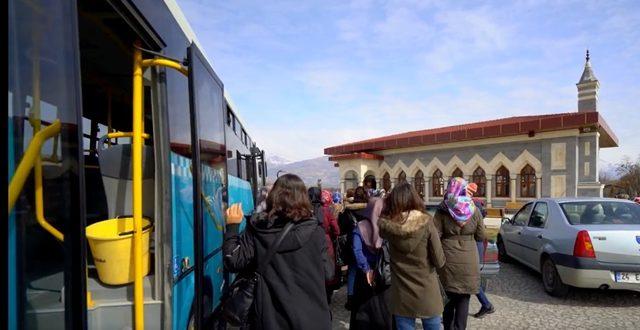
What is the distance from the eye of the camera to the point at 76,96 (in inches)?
71.8

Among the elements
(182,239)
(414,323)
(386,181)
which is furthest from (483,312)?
(386,181)

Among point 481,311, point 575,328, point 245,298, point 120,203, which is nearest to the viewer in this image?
point 245,298

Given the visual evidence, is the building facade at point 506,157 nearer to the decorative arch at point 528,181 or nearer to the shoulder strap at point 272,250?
the decorative arch at point 528,181

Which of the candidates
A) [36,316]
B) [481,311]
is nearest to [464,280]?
[481,311]

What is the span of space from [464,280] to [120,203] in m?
3.15

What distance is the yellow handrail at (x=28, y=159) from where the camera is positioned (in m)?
1.46

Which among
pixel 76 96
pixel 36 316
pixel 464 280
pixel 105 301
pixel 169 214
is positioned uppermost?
pixel 76 96

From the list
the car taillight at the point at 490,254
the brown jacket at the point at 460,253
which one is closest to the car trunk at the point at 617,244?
the car taillight at the point at 490,254

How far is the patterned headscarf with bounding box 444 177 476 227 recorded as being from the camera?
4.34m

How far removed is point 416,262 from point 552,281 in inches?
166

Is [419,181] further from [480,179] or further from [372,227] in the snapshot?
[372,227]

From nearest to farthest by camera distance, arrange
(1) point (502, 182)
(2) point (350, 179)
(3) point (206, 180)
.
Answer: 1. (3) point (206, 180)
2. (1) point (502, 182)
3. (2) point (350, 179)

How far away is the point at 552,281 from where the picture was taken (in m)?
6.68
